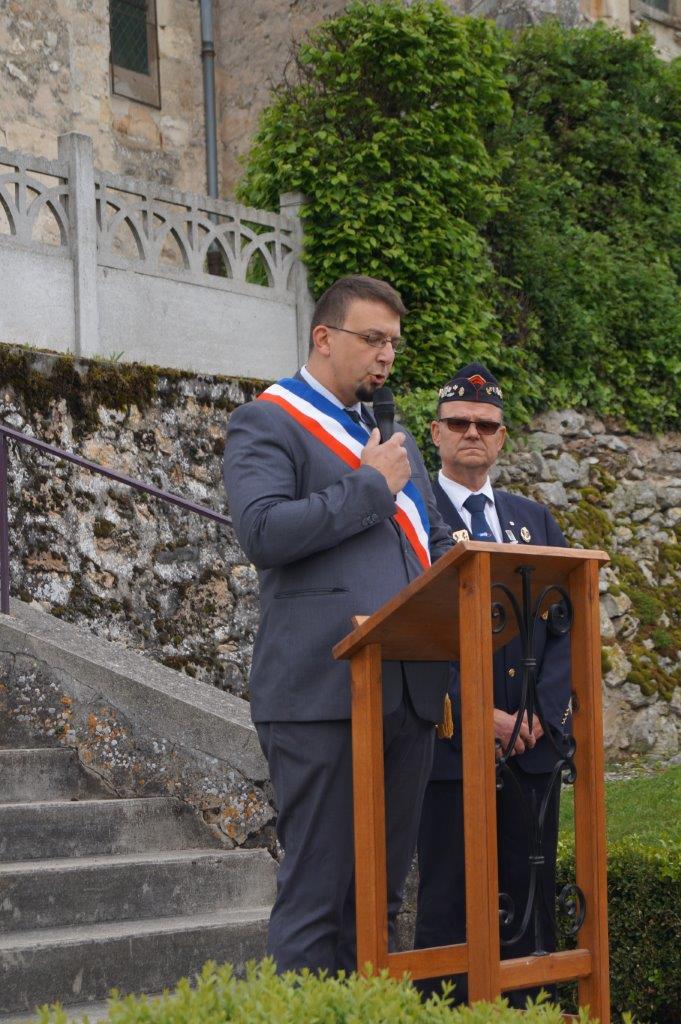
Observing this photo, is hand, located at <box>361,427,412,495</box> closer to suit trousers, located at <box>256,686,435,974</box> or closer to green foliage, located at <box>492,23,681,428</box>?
suit trousers, located at <box>256,686,435,974</box>

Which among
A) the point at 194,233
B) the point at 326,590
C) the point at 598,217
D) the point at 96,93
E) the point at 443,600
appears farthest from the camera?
the point at 96,93

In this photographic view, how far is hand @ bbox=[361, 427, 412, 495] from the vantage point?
128 inches

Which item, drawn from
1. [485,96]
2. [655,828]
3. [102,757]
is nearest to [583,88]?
[485,96]

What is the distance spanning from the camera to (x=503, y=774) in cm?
372

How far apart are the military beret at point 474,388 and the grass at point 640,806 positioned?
8.52 ft

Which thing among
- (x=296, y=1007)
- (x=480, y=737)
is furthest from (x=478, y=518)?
(x=296, y=1007)

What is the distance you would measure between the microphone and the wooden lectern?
19.9 inches

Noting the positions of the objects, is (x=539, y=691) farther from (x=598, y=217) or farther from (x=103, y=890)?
(x=598, y=217)

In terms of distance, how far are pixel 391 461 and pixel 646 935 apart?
7.98 feet

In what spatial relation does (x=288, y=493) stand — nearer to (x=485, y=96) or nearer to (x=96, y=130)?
(x=485, y=96)

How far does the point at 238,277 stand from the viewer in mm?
9289

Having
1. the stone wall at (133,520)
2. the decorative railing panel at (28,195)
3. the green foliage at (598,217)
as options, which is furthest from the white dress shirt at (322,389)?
the green foliage at (598,217)

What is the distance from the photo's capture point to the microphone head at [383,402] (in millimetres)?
3348

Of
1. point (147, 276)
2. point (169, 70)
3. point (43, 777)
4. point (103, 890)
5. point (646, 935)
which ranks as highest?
point (169, 70)
